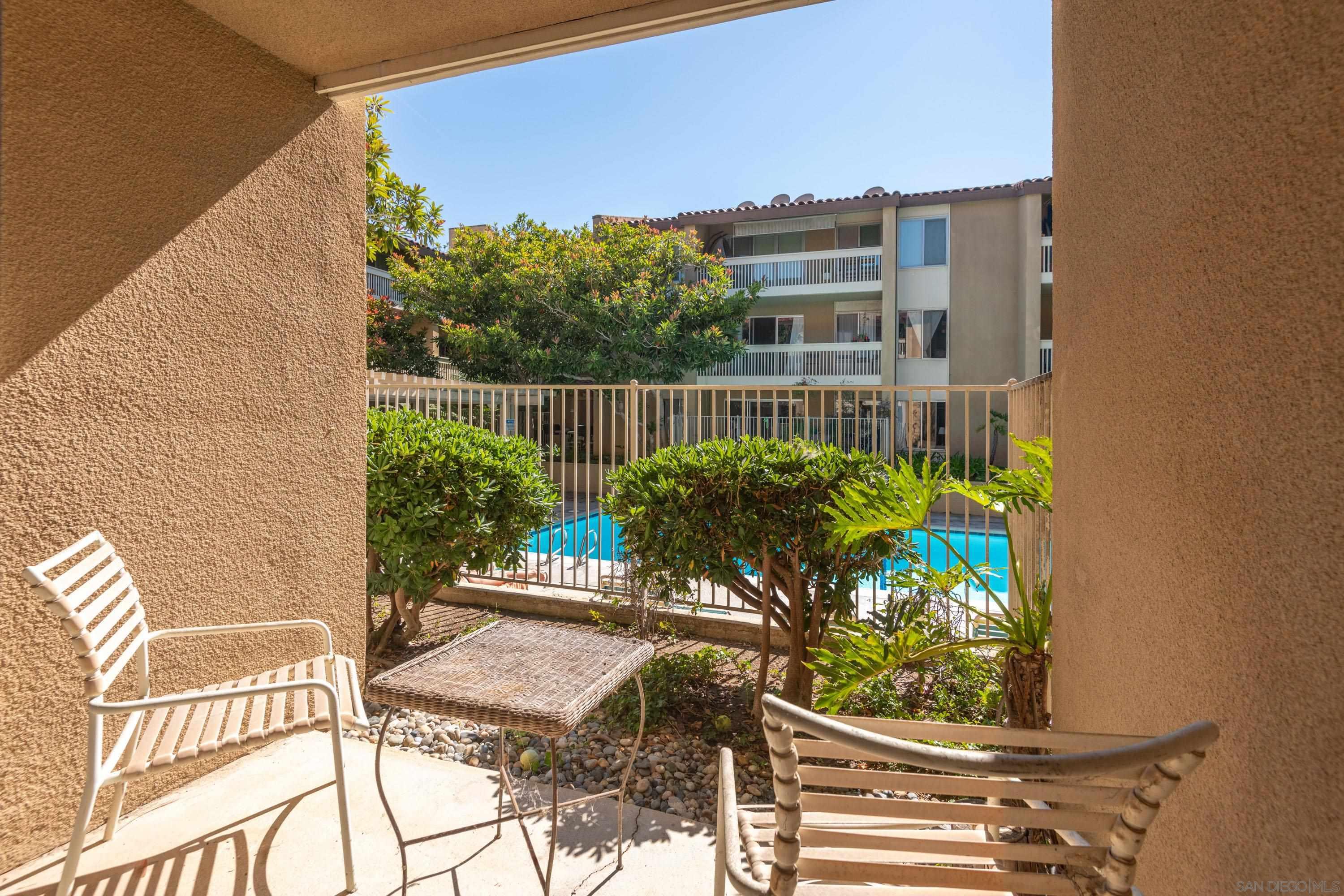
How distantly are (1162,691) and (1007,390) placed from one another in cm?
281

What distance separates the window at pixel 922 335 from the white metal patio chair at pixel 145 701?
49.4ft

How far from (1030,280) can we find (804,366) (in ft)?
17.0

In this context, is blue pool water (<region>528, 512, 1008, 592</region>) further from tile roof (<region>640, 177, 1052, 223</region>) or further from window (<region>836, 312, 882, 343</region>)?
tile roof (<region>640, 177, 1052, 223</region>)

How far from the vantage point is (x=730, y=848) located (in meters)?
1.10

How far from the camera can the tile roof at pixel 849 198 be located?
1385 centimetres

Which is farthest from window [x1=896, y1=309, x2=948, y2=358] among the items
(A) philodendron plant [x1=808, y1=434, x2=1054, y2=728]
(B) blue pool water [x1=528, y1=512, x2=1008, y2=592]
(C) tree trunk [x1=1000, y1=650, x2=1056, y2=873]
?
(C) tree trunk [x1=1000, y1=650, x2=1056, y2=873]

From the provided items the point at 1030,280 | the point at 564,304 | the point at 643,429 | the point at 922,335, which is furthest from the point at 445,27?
the point at 922,335

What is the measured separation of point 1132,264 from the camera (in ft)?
4.45

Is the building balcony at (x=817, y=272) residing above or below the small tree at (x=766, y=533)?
above

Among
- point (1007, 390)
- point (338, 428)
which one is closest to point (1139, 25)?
point (1007, 390)

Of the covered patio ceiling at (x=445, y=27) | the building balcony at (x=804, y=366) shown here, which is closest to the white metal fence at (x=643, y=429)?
the covered patio ceiling at (x=445, y=27)

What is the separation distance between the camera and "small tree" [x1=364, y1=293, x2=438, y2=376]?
12.8m

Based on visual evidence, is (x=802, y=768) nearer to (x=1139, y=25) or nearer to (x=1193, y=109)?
(x=1193, y=109)

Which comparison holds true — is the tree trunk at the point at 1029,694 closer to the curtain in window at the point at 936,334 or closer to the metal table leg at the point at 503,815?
the metal table leg at the point at 503,815
